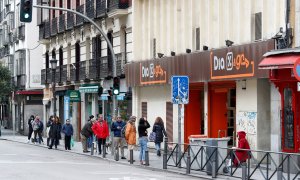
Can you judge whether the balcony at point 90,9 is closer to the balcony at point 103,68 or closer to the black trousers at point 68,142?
the balcony at point 103,68

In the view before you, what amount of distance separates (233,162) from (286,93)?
127 inches

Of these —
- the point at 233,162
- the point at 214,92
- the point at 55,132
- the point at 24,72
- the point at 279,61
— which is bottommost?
the point at 233,162

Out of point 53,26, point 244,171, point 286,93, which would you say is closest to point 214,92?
point 286,93

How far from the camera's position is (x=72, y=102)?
46.3m

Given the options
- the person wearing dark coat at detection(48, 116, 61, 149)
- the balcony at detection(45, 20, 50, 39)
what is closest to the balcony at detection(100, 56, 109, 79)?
the person wearing dark coat at detection(48, 116, 61, 149)

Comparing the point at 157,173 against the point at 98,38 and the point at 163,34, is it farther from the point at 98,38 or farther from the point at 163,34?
the point at 98,38

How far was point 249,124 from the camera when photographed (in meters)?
23.5

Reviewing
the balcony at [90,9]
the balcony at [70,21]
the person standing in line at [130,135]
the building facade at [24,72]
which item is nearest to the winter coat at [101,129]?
the person standing in line at [130,135]

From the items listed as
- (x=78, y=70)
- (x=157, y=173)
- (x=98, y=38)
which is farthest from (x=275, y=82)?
(x=78, y=70)

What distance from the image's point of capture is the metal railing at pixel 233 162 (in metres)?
16.6

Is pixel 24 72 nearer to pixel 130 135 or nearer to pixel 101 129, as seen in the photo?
pixel 101 129

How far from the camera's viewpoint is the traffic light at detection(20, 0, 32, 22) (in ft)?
82.9

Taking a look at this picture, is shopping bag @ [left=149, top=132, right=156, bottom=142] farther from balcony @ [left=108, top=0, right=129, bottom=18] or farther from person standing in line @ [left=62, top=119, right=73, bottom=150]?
balcony @ [left=108, top=0, right=129, bottom=18]

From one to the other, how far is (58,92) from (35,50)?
10008 millimetres
